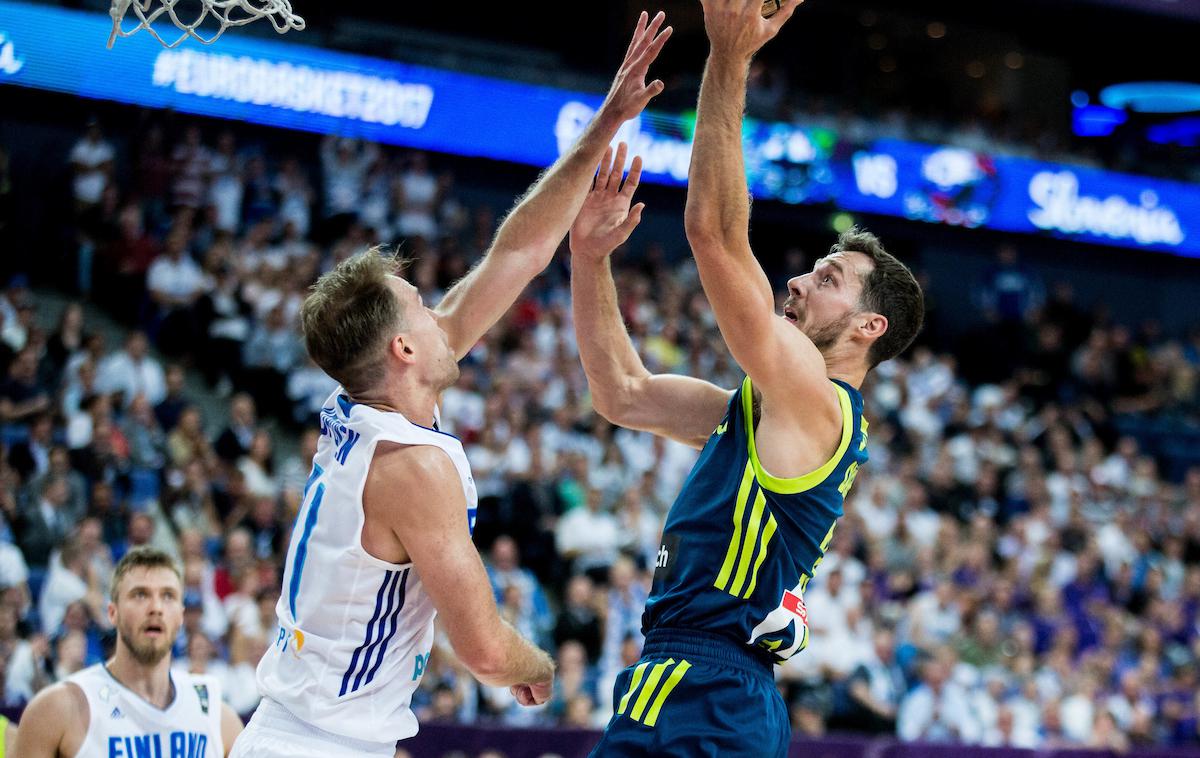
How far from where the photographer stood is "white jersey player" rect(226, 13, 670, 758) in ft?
12.5

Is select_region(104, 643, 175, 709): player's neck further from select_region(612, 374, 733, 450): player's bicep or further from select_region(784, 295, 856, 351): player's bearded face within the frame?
select_region(784, 295, 856, 351): player's bearded face

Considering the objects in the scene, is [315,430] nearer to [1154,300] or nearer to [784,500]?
[784,500]

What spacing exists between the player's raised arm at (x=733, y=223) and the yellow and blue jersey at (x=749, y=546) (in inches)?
9.6

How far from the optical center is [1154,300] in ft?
78.5

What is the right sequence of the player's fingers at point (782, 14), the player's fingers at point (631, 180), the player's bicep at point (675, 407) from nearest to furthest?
the player's fingers at point (782, 14)
the player's fingers at point (631, 180)
the player's bicep at point (675, 407)

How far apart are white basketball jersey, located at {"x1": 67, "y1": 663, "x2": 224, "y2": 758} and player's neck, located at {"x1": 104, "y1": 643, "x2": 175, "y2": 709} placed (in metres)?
0.02

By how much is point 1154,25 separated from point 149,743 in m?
18.2

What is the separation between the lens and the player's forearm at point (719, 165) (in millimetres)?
4320

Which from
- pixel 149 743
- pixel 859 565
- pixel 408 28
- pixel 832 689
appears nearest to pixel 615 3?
pixel 408 28

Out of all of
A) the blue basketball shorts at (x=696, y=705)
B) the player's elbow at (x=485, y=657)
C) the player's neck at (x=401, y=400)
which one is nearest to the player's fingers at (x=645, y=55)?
the player's neck at (x=401, y=400)

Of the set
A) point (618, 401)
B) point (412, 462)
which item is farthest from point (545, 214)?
point (412, 462)

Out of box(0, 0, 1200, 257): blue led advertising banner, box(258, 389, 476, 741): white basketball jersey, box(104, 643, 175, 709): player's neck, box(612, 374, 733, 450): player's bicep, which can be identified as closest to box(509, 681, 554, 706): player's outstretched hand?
box(258, 389, 476, 741): white basketball jersey

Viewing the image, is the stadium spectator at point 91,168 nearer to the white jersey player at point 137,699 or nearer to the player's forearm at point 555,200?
the white jersey player at point 137,699

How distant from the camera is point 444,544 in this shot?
3771mm
